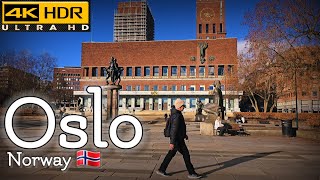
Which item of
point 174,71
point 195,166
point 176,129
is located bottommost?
point 195,166

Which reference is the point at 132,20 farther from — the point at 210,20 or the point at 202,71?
the point at 202,71

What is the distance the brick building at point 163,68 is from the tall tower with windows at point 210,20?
2681 cm

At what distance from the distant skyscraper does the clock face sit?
48.8 m

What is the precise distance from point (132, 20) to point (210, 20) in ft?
185

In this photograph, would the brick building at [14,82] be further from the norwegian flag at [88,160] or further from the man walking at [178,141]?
the man walking at [178,141]

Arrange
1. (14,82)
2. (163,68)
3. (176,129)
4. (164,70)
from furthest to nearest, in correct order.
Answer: (163,68) → (164,70) → (14,82) → (176,129)

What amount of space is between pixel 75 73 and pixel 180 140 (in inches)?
6815

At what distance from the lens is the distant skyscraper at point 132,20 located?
155000 millimetres

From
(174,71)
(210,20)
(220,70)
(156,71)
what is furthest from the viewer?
(210,20)

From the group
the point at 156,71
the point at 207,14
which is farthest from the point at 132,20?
the point at 156,71

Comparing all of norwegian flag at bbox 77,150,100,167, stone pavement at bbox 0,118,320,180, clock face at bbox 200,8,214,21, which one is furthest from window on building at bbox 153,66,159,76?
norwegian flag at bbox 77,150,100,167

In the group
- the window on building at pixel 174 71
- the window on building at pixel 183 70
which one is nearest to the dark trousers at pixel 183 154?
the window on building at pixel 183 70

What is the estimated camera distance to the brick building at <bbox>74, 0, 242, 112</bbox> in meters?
82.9

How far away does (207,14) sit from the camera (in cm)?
11294
